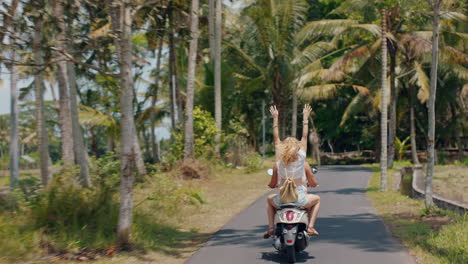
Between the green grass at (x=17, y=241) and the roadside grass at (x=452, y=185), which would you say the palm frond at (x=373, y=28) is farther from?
the green grass at (x=17, y=241)

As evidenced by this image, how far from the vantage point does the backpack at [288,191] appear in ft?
23.1

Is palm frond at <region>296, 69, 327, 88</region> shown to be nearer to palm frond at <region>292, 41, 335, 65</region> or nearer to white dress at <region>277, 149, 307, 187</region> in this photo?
palm frond at <region>292, 41, 335, 65</region>

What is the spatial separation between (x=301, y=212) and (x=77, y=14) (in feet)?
17.7

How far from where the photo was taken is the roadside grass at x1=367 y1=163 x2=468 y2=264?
24.0ft

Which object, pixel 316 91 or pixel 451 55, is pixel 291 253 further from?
pixel 316 91

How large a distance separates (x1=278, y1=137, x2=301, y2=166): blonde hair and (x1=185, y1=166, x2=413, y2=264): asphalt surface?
4.65 feet

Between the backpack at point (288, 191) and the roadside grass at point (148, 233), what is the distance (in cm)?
184

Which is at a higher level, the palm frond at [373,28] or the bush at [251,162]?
the palm frond at [373,28]

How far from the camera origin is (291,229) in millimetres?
6949

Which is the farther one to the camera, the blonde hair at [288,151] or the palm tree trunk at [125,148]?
the palm tree trunk at [125,148]

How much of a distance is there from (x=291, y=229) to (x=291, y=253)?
0.36 meters

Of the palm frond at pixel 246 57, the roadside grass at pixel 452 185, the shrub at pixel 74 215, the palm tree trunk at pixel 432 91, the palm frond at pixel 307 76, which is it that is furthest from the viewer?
the palm frond at pixel 307 76

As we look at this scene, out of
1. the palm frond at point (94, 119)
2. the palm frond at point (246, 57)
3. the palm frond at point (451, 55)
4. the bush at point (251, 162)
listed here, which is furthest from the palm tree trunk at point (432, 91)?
the palm frond at point (94, 119)

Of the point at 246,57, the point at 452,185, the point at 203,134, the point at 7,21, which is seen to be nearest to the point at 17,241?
the point at 7,21
